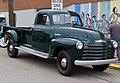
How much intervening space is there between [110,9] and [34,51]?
24.3 feet

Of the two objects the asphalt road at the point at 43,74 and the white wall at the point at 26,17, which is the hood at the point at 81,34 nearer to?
the asphalt road at the point at 43,74

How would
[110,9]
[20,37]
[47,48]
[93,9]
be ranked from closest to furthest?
[47,48]
[20,37]
[110,9]
[93,9]

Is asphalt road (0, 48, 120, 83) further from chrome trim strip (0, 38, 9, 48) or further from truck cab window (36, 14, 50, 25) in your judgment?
chrome trim strip (0, 38, 9, 48)

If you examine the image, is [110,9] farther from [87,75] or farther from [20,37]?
[87,75]

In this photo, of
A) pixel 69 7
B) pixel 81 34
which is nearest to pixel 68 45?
pixel 81 34

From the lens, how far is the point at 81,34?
8.10 meters

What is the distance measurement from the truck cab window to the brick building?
6537 mm

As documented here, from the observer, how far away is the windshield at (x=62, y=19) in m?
9.17

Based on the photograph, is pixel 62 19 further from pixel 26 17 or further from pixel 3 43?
pixel 26 17

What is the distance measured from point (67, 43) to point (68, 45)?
90 millimetres

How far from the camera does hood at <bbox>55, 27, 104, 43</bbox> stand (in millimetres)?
7982

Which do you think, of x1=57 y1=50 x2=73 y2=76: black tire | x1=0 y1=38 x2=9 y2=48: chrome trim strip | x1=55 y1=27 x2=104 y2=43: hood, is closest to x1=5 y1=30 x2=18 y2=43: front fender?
x1=0 y1=38 x2=9 y2=48: chrome trim strip

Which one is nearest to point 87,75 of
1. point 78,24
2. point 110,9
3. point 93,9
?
point 78,24

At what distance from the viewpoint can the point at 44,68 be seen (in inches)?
364
